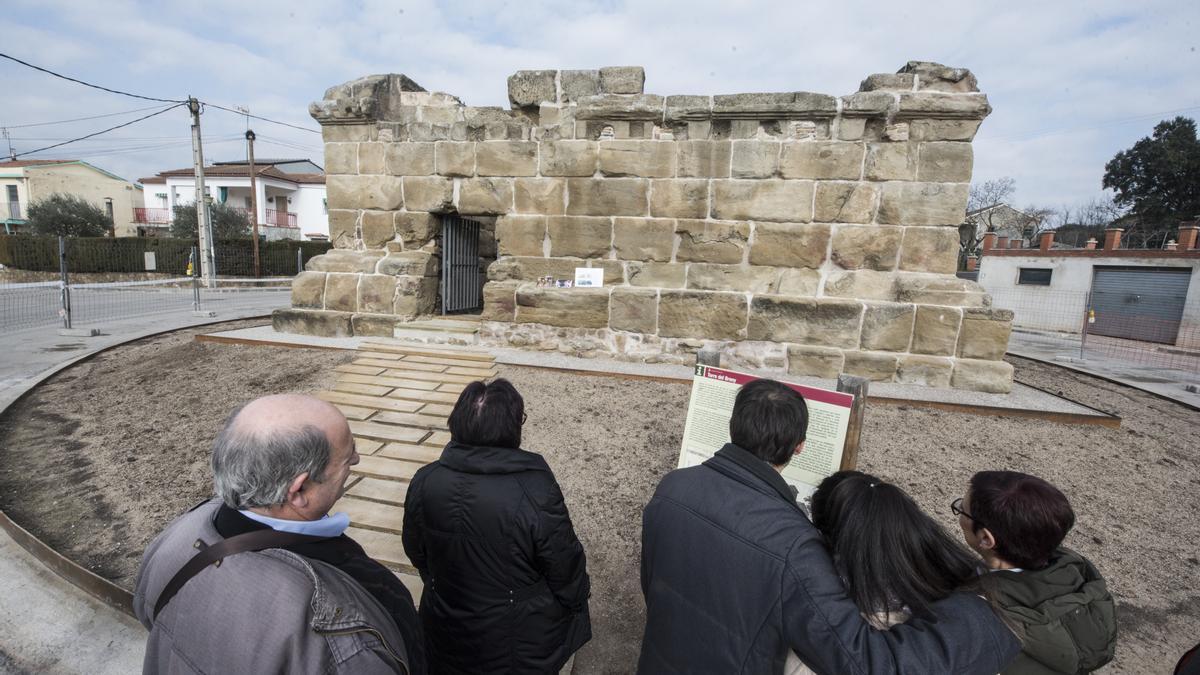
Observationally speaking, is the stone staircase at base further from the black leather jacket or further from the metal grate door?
the black leather jacket

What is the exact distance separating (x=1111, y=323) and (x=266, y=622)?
26910mm

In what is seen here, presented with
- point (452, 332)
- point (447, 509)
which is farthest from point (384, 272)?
point (447, 509)

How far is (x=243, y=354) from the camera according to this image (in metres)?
6.41

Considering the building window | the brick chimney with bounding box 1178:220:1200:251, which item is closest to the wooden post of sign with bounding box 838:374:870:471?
the brick chimney with bounding box 1178:220:1200:251

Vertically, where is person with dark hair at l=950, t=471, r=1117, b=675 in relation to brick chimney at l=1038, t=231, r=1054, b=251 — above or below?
below

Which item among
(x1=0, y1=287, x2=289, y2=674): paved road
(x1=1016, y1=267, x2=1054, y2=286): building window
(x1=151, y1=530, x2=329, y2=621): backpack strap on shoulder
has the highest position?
(x1=1016, y1=267, x2=1054, y2=286): building window

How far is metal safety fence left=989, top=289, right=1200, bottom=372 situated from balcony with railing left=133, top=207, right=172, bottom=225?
49236 mm

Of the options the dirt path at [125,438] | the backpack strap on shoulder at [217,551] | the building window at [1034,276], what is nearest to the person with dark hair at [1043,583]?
the backpack strap on shoulder at [217,551]

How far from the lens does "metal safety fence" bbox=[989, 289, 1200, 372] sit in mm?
15242

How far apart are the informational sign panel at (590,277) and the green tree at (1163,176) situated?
1381 inches

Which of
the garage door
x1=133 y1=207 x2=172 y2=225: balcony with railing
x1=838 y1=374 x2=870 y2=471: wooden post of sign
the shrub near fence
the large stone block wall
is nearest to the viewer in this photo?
x1=838 y1=374 x2=870 y2=471: wooden post of sign

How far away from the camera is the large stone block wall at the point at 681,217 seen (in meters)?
5.83

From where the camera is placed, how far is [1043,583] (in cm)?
156

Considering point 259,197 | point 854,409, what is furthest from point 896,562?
point 259,197
